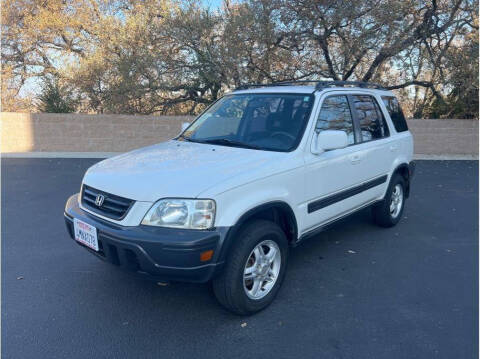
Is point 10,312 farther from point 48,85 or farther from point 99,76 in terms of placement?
point 48,85

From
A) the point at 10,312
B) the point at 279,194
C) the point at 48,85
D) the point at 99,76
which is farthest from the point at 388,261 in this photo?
the point at 48,85

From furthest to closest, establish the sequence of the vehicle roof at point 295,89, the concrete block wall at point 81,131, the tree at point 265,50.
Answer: the concrete block wall at point 81,131
the tree at point 265,50
the vehicle roof at point 295,89

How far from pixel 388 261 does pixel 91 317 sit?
10.2 ft

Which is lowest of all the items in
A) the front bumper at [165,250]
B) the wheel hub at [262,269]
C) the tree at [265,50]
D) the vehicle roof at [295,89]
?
the wheel hub at [262,269]

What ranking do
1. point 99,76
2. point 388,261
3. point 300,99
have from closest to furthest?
point 300,99, point 388,261, point 99,76

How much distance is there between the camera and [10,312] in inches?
129

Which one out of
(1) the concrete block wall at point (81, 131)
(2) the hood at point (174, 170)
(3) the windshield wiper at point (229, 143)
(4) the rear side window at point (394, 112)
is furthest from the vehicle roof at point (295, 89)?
(1) the concrete block wall at point (81, 131)

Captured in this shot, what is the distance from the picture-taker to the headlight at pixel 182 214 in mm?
2775

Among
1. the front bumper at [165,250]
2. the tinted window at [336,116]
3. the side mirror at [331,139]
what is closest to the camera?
the front bumper at [165,250]

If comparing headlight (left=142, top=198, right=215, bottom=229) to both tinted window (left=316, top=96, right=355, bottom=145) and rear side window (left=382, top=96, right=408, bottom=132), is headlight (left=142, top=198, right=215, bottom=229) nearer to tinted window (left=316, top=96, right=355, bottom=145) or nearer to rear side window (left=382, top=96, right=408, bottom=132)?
tinted window (left=316, top=96, right=355, bottom=145)

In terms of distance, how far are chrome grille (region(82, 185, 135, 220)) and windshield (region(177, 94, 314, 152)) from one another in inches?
49.4

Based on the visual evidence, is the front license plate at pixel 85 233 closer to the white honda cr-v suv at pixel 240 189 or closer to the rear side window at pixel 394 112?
the white honda cr-v suv at pixel 240 189

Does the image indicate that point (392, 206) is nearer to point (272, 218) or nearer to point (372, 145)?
point (372, 145)

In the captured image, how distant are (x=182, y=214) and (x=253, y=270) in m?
0.85
